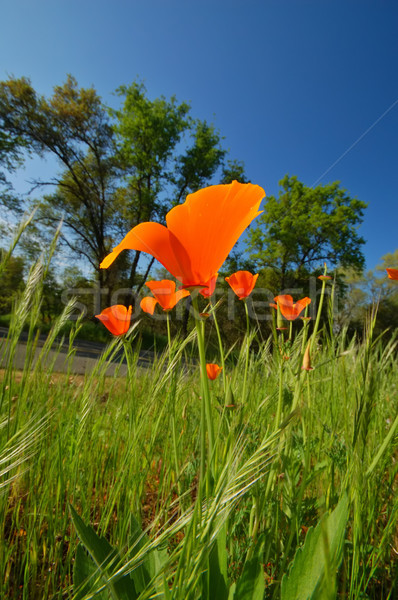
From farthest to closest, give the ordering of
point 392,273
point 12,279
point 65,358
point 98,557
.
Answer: point 12,279 → point 65,358 → point 392,273 → point 98,557

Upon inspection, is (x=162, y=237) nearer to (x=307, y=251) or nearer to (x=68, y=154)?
(x=68, y=154)

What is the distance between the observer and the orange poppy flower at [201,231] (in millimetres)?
349

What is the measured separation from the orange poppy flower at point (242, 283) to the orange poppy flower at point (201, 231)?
376mm

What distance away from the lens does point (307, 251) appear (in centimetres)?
1628

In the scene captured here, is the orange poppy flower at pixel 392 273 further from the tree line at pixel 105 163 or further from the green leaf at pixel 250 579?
the tree line at pixel 105 163

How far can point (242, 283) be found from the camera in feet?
2.56

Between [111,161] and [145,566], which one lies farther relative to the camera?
[111,161]

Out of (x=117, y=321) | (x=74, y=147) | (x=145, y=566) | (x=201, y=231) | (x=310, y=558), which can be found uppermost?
(x=74, y=147)

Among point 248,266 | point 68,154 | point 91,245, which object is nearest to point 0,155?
point 68,154

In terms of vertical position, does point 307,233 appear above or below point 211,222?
above

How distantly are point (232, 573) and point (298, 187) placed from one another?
19.3m

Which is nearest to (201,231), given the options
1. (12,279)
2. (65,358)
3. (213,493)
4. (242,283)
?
(213,493)

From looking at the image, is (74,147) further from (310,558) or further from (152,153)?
(310,558)

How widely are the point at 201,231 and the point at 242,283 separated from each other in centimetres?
43
